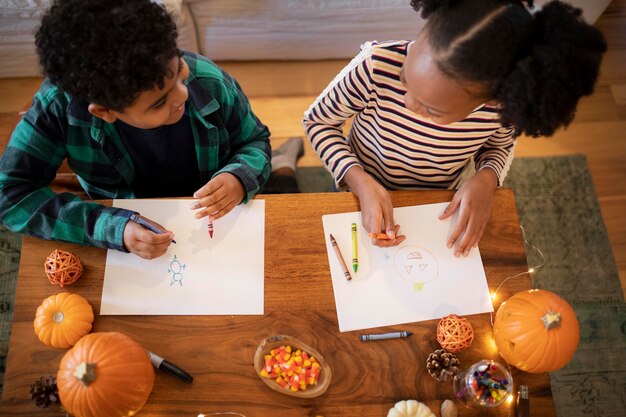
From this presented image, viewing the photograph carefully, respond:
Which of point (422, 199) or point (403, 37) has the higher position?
point (403, 37)

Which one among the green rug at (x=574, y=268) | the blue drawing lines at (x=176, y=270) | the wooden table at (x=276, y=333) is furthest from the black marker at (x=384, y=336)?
the green rug at (x=574, y=268)

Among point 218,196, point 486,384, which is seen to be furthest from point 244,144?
point 486,384

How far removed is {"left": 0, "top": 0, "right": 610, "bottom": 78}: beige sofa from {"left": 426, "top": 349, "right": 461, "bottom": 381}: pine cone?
4.10 ft

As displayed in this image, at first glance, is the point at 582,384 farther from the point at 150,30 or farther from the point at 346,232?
the point at 150,30

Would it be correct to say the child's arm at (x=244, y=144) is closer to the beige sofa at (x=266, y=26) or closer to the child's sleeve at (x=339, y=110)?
the child's sleeve at (x=339, y=110)

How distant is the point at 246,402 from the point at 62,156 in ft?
1.92

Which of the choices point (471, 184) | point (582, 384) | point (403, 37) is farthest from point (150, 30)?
point (582, 384)

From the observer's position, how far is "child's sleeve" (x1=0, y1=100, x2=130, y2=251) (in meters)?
0.85

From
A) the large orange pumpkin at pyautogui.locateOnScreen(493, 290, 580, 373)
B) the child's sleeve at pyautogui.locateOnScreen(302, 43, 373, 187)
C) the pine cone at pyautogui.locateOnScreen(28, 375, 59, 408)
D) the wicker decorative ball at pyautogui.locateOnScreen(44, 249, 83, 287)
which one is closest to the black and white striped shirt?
the child's sleeve at pyautogui.locateOnScreen(302, 43, 373, 187)

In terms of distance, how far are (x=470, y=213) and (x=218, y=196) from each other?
459 mm

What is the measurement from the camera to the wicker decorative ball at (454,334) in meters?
0.79

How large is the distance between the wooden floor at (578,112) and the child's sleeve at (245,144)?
67 cm

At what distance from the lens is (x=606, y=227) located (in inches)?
65.1

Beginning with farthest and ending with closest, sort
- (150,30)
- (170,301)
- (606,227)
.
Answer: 1. (606,227)
2. (170,301)
3. (150,30)
